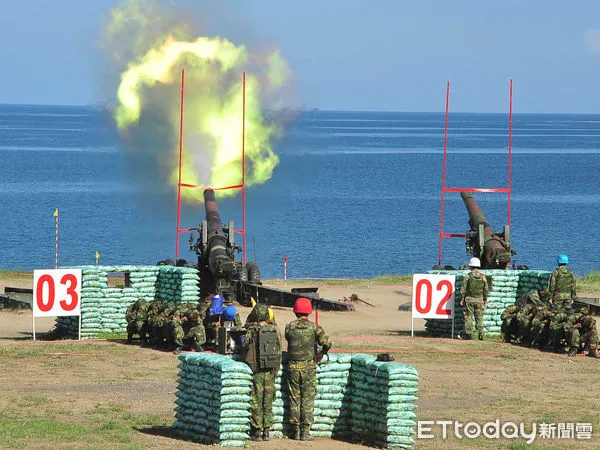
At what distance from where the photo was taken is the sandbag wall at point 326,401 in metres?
17.9

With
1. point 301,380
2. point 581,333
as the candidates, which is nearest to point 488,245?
point 581,333

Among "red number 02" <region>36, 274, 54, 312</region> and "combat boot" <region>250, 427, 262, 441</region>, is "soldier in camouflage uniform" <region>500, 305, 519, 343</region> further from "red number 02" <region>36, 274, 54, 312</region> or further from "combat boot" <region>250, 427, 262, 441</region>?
"combat boot" <region>250, 427, 262, 441</region>

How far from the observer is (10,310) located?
113ft

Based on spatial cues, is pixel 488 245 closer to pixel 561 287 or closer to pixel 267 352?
pixel 561 287

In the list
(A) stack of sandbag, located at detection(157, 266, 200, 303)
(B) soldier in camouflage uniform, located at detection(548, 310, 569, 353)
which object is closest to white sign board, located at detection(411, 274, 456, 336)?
(B) soldier in camouflage uniform, located at detection(548, 310, 569, 353)

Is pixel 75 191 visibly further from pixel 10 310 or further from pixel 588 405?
pixel 588 405

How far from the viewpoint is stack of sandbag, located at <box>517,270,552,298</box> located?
3005 centimetres

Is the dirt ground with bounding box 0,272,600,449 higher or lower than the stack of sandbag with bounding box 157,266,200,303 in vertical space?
lower

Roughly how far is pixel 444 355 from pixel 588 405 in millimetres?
5325

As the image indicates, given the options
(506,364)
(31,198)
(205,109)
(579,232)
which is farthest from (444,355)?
(31,198)

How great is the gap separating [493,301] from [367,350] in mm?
4345

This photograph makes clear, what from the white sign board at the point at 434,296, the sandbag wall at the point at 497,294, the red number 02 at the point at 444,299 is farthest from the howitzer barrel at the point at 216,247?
the red number 02 at the point at 444,299

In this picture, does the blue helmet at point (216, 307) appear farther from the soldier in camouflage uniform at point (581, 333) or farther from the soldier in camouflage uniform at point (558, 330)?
the soldier in camouflage uniform at point (581, 333)

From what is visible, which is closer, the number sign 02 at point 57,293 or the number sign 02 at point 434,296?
the number sign 02 at point 57,293
